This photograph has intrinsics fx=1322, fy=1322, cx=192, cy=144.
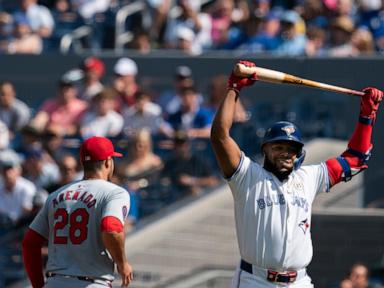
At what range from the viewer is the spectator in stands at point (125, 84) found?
1489 centimetres

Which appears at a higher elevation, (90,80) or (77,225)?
(90,80)

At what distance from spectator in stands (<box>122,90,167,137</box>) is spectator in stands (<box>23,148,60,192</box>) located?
886 millimetres

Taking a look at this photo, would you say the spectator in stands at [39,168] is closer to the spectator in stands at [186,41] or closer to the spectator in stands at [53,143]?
the spectator in stands at [53,143]

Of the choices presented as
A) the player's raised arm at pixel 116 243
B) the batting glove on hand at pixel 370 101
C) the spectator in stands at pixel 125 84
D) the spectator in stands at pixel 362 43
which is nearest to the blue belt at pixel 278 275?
the player's raised arm at pixel 116 243

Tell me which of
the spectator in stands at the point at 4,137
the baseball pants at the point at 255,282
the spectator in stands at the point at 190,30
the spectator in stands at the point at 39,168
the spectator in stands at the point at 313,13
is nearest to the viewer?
the baseball pants at the point at 255,282

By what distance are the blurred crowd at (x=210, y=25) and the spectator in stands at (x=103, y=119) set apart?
5.94 feet

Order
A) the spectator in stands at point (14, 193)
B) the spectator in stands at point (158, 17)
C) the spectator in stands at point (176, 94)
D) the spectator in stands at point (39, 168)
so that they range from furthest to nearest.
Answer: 1. the spectator in stands at point (158, 17)
2. the spectator in stands at point (176, 94)
3. the spectator in stands at point (39, 168)
4. the spectator in stands at point (14, 193)

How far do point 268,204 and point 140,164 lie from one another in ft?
17.5

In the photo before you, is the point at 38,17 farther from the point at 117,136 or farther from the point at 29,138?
the point at 117,136

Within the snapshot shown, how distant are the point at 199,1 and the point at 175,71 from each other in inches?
77.8

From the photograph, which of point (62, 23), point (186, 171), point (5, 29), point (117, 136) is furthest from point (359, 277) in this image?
point (5, 29)

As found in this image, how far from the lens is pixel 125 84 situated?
49.4ft

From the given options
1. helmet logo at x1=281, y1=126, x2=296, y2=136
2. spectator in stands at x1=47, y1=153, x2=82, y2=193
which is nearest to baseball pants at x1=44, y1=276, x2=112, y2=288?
helmet logo at x1=281, y1=126, x2=296, y2=136

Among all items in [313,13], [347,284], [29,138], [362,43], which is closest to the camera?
[347,284]
